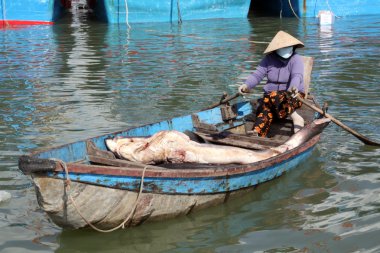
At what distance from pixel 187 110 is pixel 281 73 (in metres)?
2.78

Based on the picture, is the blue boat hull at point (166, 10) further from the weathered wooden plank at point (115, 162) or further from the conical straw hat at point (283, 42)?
the weathered wooden plank at point (115, 162)

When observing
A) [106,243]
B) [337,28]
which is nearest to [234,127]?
[106,243]

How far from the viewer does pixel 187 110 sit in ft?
32.8

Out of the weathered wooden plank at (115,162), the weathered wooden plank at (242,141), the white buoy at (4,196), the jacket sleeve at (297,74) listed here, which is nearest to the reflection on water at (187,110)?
the white buoy at (4,196)

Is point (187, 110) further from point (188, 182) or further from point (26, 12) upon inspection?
point (26, 12)

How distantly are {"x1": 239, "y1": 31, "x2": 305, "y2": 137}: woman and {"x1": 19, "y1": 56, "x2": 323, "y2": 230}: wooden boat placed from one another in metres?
0.84

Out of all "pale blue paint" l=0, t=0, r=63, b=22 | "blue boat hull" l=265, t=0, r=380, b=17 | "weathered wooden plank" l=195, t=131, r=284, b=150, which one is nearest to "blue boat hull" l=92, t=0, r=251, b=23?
"blue boat hull" l=265, t=0, r=380, b=17

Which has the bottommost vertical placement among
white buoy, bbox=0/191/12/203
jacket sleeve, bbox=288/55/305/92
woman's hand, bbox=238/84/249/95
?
white buoy, bbox=0/191/12/203

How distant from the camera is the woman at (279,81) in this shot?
7312mm

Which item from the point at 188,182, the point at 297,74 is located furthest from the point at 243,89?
the point at 188,182

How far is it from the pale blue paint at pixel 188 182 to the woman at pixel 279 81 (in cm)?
115

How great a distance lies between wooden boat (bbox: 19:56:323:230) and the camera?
464 cm

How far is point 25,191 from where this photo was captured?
634 centimetres

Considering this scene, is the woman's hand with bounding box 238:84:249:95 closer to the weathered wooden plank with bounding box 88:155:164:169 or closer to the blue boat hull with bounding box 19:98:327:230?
the blue boat hull with bounding box 19:98:327:230
